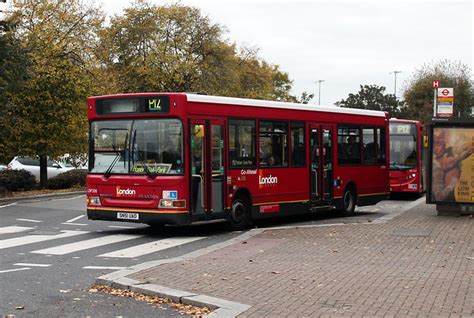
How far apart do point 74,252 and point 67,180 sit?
1668 cm

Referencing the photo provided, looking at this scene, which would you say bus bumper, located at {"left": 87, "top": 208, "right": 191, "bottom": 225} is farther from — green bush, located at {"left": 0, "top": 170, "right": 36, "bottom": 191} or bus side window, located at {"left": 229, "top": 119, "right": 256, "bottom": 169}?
green bush, located at {"left": 0, "top": 170, "right": 36, "bottom": 191}

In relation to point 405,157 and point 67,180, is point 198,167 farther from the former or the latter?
point 67,180

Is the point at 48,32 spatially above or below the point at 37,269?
above

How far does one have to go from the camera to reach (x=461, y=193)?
57.0 feet

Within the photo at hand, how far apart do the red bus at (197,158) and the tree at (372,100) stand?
82.2 m

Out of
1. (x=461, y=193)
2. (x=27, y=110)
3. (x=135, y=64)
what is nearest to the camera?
(x=461, y=193)

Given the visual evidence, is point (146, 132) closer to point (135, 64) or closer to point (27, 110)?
point (27, 110)

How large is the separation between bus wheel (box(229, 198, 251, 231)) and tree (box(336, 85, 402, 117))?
83759 mm

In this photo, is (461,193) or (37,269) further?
(461,193)

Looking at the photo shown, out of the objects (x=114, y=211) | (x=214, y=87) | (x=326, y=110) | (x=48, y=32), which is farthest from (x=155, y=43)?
(x=114, y=211)

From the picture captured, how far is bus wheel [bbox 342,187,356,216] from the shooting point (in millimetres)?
18562

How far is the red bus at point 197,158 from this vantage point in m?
13.4

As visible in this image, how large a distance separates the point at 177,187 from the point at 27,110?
14.2 m

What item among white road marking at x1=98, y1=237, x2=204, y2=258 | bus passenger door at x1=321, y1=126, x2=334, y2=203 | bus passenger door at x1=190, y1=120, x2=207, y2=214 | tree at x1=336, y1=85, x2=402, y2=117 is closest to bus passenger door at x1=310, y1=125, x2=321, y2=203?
bus passenger door at x1=321, y1=126, x2=334, y2=203
